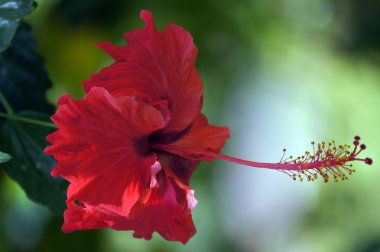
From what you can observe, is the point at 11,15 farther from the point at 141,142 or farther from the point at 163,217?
the point at 163,217

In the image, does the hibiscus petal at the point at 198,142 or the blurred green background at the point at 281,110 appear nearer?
the hibiscus petal at the point at 198,142

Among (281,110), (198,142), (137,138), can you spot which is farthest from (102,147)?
(281,110)

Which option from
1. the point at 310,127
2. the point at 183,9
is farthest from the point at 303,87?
the point at 183,9

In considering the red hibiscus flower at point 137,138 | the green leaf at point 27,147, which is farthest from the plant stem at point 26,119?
the red hibiscus flower at point 137,138

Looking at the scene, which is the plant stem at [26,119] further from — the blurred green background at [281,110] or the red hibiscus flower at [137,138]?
the blurred green background at [281,110]

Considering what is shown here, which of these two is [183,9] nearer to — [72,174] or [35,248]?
[35,248]

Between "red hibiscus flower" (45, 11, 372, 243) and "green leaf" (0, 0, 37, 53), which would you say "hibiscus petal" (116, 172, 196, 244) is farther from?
"green leaf" (0, 0, 37, 53)

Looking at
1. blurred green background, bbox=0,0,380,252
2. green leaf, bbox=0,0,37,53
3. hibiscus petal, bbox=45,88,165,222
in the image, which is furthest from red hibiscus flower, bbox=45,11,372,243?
blurred green background, bbox=0,0,380,252
